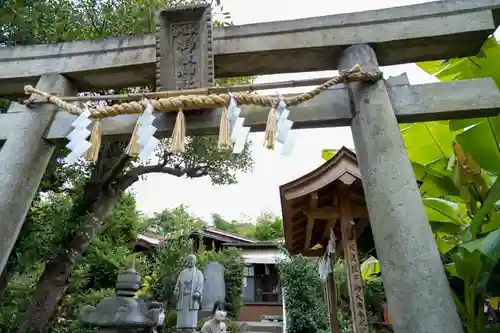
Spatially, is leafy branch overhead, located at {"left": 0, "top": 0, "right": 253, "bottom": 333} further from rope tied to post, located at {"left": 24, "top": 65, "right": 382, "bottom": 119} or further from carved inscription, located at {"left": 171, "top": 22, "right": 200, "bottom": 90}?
rope tied to post, located at {"left": 24, "top": 65, "right": 382, "bottom": 119}

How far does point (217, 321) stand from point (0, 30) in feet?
21.5

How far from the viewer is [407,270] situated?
1.78 meters

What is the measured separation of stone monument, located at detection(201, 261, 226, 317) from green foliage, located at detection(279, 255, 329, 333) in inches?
132

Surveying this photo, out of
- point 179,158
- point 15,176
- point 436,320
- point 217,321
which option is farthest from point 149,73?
point 179,158

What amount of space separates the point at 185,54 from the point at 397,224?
1.90 m

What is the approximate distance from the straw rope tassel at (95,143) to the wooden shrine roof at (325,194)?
3.10 metres

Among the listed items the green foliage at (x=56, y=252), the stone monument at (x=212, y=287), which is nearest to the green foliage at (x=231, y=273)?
the stone monument at (x=212, y=287)

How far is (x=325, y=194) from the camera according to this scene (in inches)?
213

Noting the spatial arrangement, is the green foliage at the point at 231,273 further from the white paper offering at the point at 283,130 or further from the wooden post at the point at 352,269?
the white paper offering at the point at 283,130

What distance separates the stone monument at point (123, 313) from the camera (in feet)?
10.8

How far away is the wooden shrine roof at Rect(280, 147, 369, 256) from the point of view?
4.68m

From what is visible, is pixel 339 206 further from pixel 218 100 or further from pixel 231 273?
pixel 231 273

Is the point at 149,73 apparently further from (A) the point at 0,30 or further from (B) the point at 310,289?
(B) the point at 310,289

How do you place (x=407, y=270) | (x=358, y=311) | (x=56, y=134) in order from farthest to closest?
(x=358, y=311)
(x=56, y=134)
(x=407, y=270)
